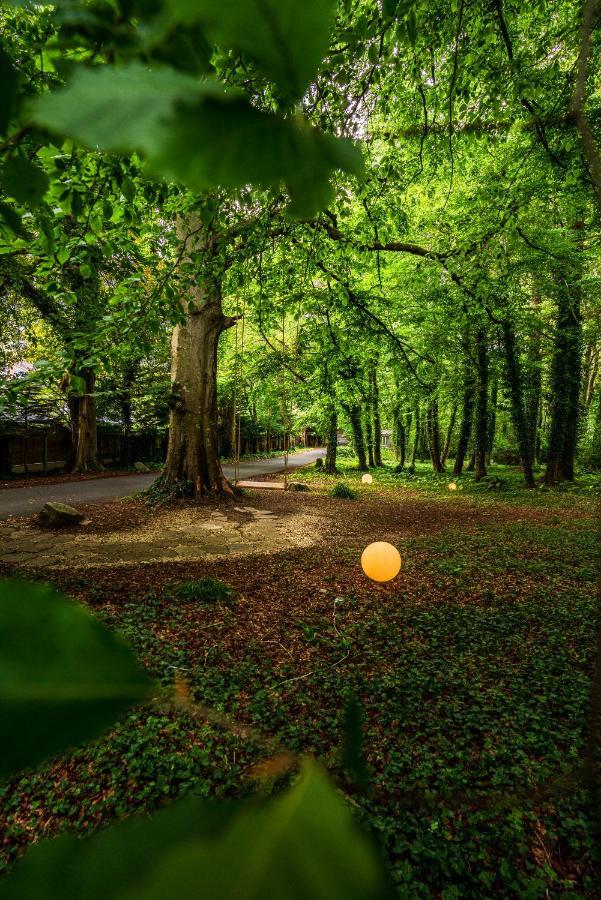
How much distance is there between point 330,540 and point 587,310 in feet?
37.7

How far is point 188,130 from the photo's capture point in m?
0.20

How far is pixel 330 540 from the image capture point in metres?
6.41

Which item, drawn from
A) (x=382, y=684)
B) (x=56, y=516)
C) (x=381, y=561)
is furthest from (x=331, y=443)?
(x=382, y=684)

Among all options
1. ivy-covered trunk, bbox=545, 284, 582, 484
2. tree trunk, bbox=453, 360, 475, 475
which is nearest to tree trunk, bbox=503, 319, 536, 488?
ivy-covered trunk, bbox=545, 284, 582, 484

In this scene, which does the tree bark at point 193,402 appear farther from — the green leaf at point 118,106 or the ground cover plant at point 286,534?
the green leaf at point 118,106

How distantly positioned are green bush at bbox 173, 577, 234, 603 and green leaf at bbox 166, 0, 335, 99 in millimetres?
4173

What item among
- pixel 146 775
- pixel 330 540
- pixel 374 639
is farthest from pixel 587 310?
pixel 146 775

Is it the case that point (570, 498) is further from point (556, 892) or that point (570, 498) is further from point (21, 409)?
point (21, 409)

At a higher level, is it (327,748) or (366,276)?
(366,276)

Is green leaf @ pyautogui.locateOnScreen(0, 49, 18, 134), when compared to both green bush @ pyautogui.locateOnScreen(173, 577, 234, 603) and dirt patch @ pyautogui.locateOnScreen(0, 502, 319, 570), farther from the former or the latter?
dirt patch @ pyautogui.locateOnScreen(0, 502, 319, 570)

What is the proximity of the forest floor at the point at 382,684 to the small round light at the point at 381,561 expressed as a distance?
0.42ft

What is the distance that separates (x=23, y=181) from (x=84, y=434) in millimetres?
14689

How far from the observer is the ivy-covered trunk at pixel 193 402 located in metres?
7.73

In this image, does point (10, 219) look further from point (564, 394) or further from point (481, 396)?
point (564, 394)
